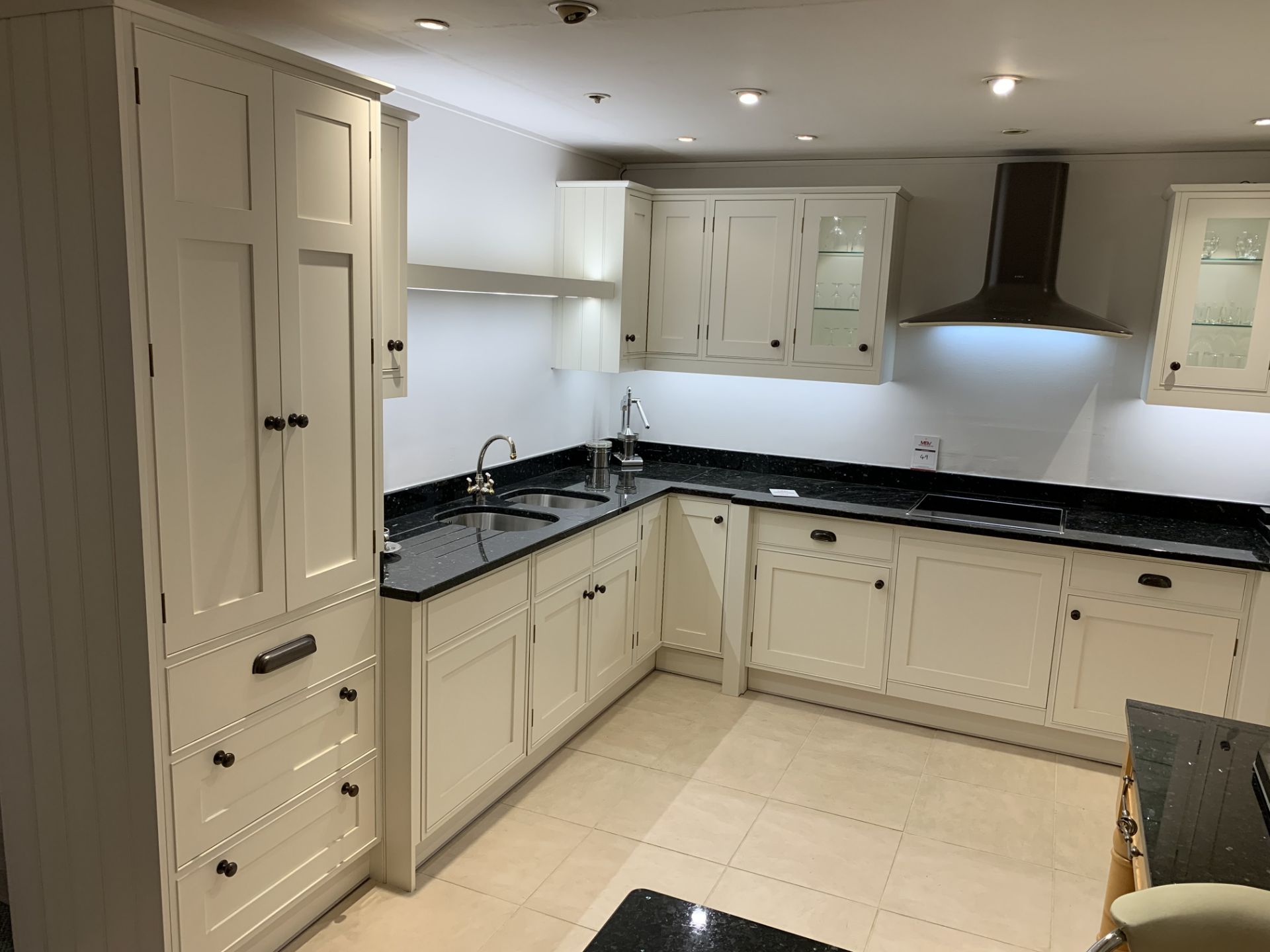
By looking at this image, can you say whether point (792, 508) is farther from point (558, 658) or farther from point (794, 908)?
point (794, 908)

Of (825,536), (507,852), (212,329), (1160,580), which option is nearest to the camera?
(212,329)

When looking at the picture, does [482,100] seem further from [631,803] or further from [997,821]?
[997,821]

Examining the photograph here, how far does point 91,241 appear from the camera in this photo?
181 cm

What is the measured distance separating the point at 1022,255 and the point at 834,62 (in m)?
1.69

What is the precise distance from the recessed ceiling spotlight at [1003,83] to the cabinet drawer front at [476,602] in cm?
201

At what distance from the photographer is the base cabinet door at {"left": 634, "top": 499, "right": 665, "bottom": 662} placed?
4031 mm

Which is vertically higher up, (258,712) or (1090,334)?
(1090,334)

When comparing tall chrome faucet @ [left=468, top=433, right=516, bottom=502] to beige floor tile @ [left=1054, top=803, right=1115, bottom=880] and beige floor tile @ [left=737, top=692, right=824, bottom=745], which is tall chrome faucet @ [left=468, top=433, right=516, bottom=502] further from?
beige floor tile @ [left=1054, top=803, right=1115, bottom=880]

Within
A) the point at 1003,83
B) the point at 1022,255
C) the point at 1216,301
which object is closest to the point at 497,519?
the point at 1003,83

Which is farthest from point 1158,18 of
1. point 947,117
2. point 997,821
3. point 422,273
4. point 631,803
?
point 631,803

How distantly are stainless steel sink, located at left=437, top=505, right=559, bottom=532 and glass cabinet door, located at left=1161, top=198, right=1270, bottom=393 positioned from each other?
252cm

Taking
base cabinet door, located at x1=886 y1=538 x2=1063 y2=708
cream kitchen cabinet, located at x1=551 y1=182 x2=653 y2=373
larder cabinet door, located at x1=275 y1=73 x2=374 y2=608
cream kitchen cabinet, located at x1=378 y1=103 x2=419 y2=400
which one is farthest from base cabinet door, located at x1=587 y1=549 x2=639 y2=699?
larder cabinet door, located at x1=275 y1=73 x2=374 y2=608

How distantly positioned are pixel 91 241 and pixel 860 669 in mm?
3218

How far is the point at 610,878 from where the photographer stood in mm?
2812
